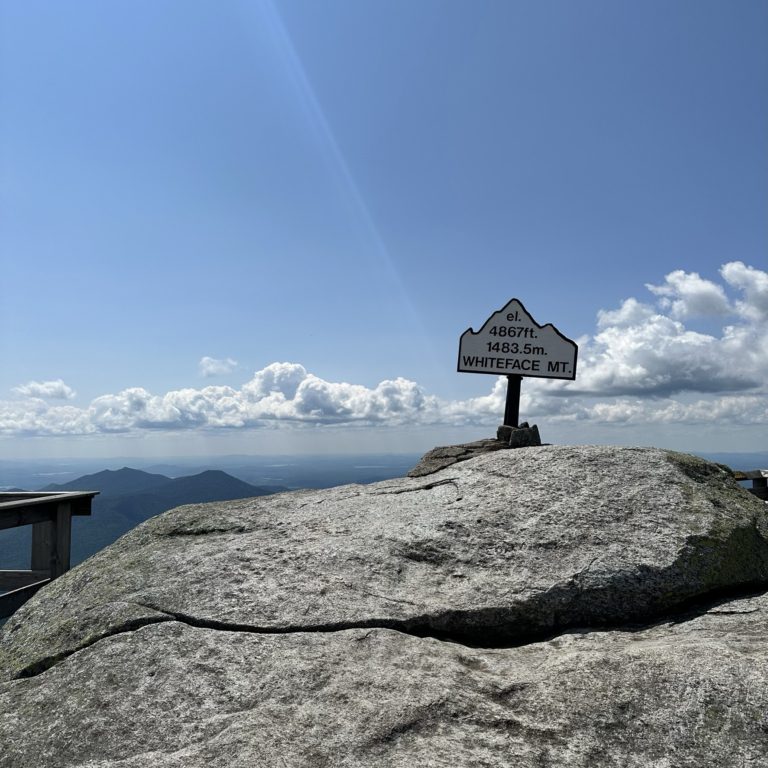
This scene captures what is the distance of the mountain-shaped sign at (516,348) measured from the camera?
1338 centimetres

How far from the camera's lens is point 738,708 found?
394 cm

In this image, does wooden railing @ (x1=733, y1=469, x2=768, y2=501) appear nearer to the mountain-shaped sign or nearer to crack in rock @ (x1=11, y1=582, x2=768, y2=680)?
the mountain-shaped sign

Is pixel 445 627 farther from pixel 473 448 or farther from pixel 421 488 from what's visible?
pixel 473 448

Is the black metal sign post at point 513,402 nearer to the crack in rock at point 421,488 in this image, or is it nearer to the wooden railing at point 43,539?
the crack in rock at point 421,488

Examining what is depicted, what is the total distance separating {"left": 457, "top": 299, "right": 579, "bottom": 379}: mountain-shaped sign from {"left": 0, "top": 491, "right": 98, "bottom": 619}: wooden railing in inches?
357

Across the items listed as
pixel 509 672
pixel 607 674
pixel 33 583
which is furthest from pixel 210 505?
pixel 607 674

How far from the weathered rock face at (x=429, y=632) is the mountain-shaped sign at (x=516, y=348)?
18.9 ft

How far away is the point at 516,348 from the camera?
44.7ft

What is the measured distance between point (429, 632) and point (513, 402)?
8.42 metres

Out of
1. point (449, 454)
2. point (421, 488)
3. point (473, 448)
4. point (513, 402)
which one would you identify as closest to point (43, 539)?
point (421, 488)

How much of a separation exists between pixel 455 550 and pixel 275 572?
2026mm

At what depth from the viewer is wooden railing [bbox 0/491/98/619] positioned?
9688 millimetres

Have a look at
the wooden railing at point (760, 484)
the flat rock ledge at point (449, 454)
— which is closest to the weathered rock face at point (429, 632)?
the flat rock ledge at point (449, 454)

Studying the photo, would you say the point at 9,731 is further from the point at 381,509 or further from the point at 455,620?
the point at 381,509
